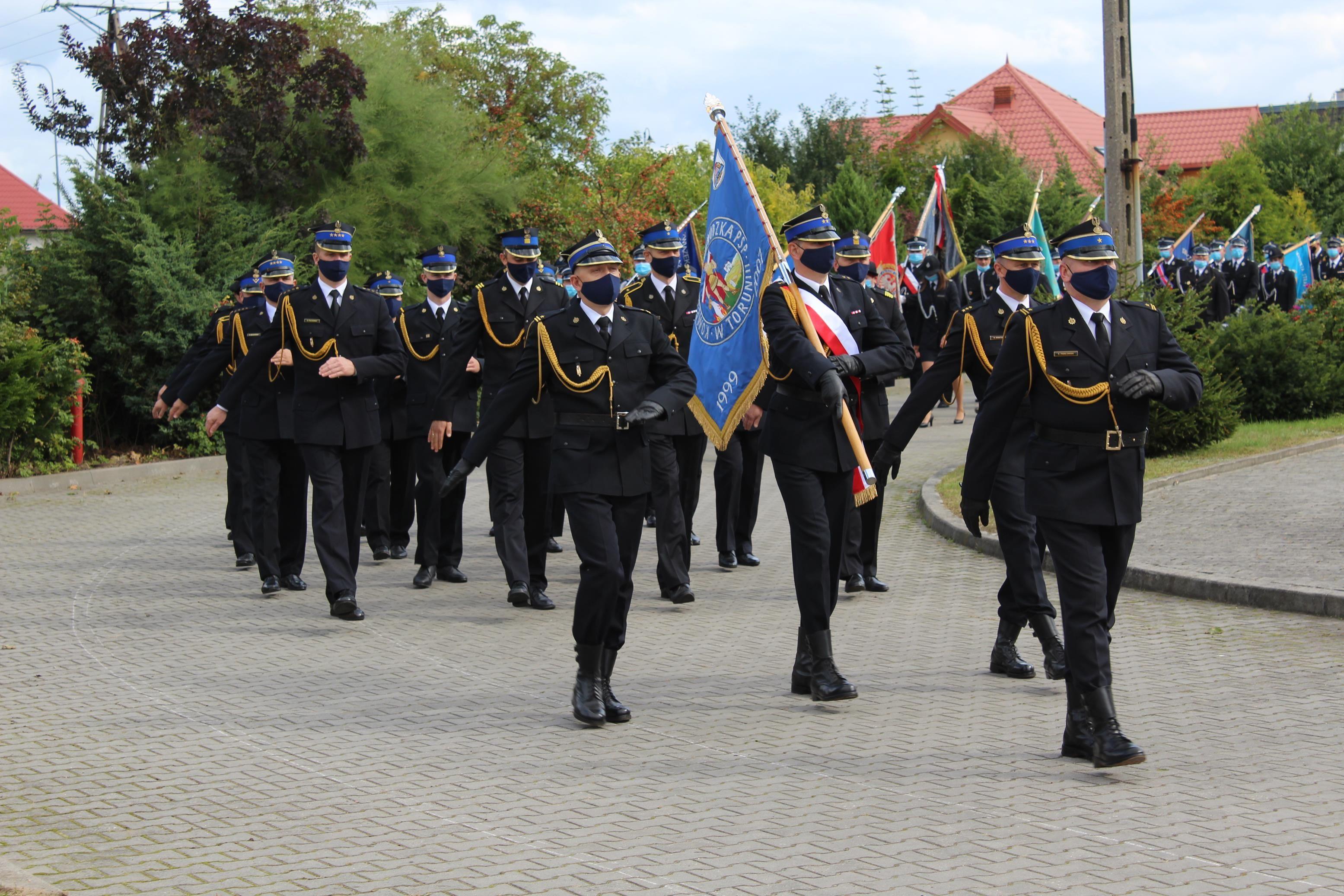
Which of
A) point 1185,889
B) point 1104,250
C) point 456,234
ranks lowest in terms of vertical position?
point 1185,889

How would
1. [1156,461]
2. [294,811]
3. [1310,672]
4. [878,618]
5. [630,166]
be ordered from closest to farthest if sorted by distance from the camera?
[294,811] < [1310,672] < [878,618] < [1156,461] < [630,166]

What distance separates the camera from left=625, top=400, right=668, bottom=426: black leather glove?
22.9 ft

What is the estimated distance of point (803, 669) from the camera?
7.30 m

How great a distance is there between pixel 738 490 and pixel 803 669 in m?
4.09

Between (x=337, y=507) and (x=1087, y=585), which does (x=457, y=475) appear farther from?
(x=1087, y=585)

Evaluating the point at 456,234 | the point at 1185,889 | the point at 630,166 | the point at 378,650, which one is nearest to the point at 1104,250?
the point at 1185,889

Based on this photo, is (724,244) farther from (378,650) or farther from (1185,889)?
(1185,889)

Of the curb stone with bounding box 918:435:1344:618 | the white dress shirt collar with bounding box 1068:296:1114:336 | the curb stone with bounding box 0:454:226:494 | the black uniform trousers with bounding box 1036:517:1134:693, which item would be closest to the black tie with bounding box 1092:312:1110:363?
the white dress shirt collar with bounding box 1068:296:1114:336

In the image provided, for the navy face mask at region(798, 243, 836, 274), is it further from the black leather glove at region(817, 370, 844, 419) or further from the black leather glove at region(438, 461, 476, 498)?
the black leather glove at region(438, 461, 476, 498)

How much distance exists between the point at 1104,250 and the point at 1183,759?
199cm

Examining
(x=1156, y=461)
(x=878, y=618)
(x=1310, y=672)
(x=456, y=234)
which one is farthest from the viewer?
(x=456, y=234)

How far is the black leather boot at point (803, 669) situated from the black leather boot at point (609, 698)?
843mm

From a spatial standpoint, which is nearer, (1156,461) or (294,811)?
(294,811)

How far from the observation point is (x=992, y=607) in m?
9.60
